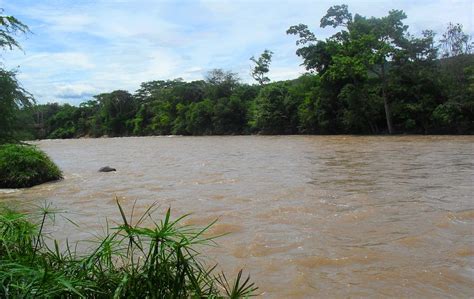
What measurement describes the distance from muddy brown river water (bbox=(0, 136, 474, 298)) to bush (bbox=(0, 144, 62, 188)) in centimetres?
59

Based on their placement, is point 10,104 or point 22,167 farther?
point 22,167

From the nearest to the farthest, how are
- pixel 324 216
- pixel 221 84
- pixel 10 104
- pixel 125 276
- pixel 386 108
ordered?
pixel 125 276 → pixel 324 216 → pixel 10 104 → pixel 386 108 → pixel 221 84

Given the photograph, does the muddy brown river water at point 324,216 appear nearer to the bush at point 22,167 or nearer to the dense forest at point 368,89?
the bush at point 22,167

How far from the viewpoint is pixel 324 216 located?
758 centimetres

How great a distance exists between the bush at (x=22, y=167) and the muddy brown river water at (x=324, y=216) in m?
0.59

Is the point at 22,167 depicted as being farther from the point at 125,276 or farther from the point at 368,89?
the point at 368,89

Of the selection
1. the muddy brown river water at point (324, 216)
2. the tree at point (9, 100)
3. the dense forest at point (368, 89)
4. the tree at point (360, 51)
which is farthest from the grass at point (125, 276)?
the tree at point (360, 51)

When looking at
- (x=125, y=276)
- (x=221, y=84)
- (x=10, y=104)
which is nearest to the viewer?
(x=125, y=276)

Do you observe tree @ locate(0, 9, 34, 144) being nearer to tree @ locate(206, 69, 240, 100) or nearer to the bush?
the bush

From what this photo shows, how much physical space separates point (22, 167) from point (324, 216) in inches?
434

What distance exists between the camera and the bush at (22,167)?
44.8 feet

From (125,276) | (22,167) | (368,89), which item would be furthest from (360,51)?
(125,276)

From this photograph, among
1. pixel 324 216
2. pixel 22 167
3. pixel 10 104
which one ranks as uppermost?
pixel 10 104

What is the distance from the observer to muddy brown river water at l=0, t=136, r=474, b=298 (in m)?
4.70
